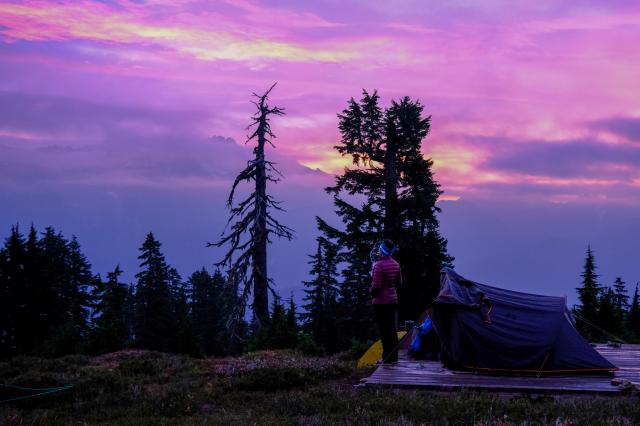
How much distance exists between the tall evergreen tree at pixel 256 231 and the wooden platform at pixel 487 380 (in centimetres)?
1923

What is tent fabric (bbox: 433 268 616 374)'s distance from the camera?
41.4 ft

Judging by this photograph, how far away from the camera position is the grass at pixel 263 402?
8789 millimetres

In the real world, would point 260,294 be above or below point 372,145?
below

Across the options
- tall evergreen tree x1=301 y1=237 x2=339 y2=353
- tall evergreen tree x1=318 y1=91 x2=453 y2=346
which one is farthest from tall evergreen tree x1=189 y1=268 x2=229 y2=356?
tall evergreen tree x1=318 y1=91 x2=453 y2=346

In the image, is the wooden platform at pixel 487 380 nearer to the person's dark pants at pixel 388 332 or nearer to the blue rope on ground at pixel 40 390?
the person's dark pants at pixel 388 332

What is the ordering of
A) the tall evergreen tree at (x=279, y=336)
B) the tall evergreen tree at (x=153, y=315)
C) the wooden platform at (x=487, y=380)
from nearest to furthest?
the wooden platform at (x=487, y=380), the tall evergreen tree at (x=279, y=336), the tall evergreen tree at (x=153, y=315)

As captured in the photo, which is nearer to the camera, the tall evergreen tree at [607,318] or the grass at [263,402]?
the grass at [263,402]

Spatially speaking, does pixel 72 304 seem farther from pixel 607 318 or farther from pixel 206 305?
pixel 607 318

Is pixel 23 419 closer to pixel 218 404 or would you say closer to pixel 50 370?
pixel 218 404

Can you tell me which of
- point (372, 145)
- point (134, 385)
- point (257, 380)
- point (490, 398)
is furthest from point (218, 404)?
point (372, 145)

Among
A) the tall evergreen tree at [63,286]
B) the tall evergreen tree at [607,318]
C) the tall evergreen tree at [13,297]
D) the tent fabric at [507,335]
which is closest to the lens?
the tent fabric at [507,335]

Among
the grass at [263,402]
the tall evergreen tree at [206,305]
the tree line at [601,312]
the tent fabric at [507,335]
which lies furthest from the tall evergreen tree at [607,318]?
the tall evergreen tree at [206,305]

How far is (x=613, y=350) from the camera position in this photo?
16578 mm

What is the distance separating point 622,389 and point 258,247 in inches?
945
